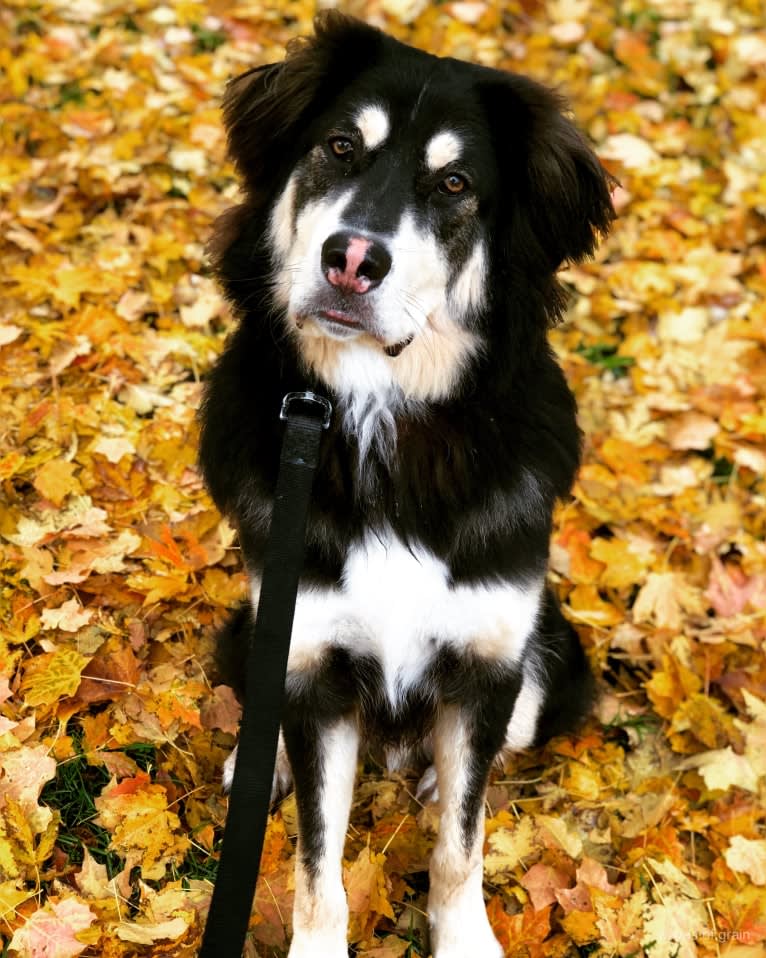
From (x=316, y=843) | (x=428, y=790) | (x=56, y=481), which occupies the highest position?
(x=316, y=843)

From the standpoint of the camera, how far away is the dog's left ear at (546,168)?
255cm

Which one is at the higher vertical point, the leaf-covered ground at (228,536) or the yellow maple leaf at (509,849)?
the leaf-covered ground at (228,536)

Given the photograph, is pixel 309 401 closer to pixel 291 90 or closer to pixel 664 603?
pixel 291 90

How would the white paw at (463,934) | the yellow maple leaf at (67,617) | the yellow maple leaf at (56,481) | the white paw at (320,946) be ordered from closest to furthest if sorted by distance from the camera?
the white paw at (320,946) < the white paw at (463,934) < the yellow maple leaf at (67,617) < the yellow maple leaf at (56,481)

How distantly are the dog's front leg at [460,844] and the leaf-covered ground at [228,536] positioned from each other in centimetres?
13

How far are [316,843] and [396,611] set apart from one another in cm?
64

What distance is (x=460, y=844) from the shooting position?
106 inches

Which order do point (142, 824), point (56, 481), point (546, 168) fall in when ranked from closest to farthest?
point (546, 168), point (142, 824), point (56, 481)

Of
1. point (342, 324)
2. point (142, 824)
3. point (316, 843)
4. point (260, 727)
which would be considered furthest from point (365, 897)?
point (342, 324)

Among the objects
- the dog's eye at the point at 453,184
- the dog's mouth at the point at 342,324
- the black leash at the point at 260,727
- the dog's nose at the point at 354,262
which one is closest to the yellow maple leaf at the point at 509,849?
the black leash at the point at 260,727

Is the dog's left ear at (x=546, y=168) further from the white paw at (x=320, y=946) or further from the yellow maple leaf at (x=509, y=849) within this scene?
the white paw at (x=320, y=946)

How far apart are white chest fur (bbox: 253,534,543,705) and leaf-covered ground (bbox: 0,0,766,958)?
0.74 metres

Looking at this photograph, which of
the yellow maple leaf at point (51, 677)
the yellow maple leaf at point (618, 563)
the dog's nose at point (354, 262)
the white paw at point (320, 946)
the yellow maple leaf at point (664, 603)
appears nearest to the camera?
the dog's nose at point (354, 262)

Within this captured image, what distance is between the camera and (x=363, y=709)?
2.75 m
